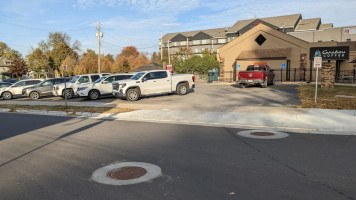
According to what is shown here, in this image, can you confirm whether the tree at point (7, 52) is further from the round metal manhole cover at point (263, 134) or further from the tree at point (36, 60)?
the round metal manhole cover at point (263, 134)

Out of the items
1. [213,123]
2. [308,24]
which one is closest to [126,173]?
[213,123]

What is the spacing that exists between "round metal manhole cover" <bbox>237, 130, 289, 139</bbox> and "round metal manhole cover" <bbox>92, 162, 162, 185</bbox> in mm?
3653

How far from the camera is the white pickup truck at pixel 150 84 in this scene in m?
18.3

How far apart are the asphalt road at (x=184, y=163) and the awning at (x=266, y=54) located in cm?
2957

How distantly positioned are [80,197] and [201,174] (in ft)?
6.58

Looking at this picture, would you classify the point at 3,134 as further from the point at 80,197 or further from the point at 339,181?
the point at 339,181

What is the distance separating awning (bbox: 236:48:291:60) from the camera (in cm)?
3528

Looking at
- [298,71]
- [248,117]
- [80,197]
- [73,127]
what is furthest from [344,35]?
[80,197]

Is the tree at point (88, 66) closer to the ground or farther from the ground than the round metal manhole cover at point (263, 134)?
farther from the ground

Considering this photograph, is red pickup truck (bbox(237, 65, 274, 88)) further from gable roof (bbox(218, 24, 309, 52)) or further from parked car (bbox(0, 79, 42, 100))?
parked car (bbox(0, 79, 42, 100))

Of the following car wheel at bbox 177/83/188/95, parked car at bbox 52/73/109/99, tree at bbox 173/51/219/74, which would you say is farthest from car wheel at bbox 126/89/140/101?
tree at bbox 173/51/219/74

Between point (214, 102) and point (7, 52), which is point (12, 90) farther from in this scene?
point (7, 52)

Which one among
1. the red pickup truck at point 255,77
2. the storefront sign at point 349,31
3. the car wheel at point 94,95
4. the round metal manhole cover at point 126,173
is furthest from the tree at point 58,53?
the round metal manhole cover at point 126,173

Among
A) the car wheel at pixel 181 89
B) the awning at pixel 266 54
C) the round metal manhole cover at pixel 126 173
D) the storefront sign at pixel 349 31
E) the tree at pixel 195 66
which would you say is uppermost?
the storefront sign at pixel 349 31
